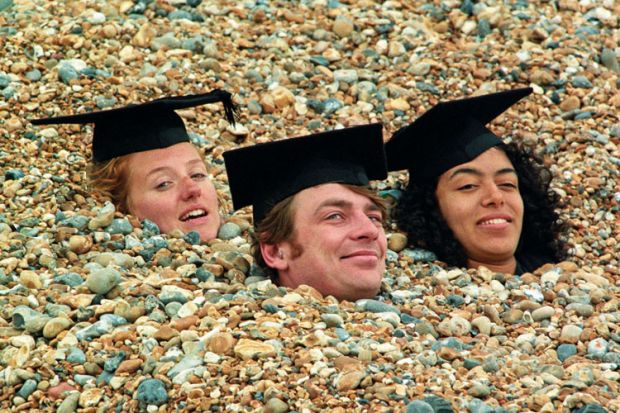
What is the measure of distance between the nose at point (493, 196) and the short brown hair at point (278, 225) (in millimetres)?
854

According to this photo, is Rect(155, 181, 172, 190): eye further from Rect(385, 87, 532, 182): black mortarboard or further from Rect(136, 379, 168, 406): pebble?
Rect(136, 379, 168, 406): pebble

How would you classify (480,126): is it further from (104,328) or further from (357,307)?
(104,328)

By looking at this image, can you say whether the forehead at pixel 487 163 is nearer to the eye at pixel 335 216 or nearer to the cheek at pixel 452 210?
the cheek at pixel 452 210

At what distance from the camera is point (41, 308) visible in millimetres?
6871

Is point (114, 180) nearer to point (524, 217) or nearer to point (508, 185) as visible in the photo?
point (508, 185)

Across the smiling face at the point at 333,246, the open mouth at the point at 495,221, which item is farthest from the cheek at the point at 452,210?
the smiling face at the point at 333,246

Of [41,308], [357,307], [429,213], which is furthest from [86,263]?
[429,213]

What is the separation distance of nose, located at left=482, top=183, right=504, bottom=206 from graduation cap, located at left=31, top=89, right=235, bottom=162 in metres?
1.50

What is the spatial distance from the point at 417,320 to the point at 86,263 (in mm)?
1545

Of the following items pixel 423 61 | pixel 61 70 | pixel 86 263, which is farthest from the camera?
pixel 423 61

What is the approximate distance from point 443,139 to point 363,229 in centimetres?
130

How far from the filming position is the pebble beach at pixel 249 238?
6.18 m

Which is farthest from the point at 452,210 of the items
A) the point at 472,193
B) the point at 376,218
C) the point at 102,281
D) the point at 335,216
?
the point at 102,281

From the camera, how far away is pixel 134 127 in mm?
8375
